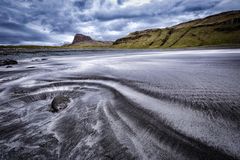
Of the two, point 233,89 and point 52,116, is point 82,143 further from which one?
point 233,89

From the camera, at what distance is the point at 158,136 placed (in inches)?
74.2

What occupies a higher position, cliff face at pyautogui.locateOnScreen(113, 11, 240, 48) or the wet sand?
cliff face at pyautogui.locateOnScreen(113, 11, 240, 48)


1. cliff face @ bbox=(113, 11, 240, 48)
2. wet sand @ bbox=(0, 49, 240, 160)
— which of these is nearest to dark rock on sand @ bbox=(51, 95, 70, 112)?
wet sand @ bbox=(0, 49, 240, 160)

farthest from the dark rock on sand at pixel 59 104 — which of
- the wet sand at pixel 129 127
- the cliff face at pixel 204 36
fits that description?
the cliff face at pixel 204 36

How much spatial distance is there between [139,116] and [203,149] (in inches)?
41.4

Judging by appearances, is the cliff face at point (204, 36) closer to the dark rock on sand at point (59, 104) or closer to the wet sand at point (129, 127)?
the wet sand at point (129, 127)

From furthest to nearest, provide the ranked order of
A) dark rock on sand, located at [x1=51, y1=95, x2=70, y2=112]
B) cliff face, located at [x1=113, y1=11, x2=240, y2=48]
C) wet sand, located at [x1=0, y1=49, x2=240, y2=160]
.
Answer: cliff face, located at [x1=113, y1=11, x2=240, y2=48], dark rock on sand, located at [x1=51, y1=95, x2=70, y2=112], wet sand, located at [x1=0, y1=49, x2=240, y2=160]

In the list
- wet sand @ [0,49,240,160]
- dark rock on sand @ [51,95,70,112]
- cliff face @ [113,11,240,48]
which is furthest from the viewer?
cliff face @ [113,11,240,48]

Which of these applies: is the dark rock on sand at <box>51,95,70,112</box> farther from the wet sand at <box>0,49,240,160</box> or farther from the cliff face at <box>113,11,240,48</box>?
the cliff face at <box>113,11,240,48</box>

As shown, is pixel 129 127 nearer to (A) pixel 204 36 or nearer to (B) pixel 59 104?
(B) pixel 59 104

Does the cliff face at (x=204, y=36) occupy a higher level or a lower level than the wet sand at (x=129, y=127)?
higher

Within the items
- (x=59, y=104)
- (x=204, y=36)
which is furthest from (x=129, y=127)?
(x=204, y=36)

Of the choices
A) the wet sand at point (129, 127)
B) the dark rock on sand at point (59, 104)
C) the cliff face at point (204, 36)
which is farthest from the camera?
the cliff face at point (204, 36)

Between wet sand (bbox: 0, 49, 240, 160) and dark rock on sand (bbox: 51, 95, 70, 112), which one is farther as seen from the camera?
dark rock on sand (bbox: 51, 95, 70, 112)
